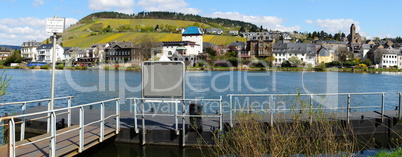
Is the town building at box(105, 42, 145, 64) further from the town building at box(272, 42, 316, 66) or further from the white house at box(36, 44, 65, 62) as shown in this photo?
the town building at box(272, 42, 316, 66)

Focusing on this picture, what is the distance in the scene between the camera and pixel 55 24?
1098 cm

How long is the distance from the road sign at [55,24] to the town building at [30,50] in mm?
162500

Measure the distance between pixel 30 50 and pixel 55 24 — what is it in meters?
169

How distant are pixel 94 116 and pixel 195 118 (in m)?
5.70

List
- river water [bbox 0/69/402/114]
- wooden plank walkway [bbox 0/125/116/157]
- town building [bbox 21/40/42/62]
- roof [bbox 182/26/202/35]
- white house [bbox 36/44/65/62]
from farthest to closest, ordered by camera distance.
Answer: town building [bbox 21/40/42/62] < roof [bbox 182/26/202/35] < white house [bbox 36/44/65/62] < river water [bbox 0/69/402/114] < wooden plank walkway [bbox 0/125/116/157]

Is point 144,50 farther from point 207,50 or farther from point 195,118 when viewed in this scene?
point 195,118

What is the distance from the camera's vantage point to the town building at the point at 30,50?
156750 millimetres

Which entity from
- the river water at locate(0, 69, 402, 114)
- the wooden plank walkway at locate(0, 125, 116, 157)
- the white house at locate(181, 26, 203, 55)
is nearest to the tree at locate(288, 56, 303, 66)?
the white house at locate(181, 26, 203, 55)

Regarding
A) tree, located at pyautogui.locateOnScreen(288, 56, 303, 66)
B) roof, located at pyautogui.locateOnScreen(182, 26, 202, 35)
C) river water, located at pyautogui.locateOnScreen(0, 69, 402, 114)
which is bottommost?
river water, located at pyautogui.locateOnScreen(0, 69, 402, 114)

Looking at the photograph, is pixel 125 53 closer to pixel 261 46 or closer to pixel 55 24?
pixel 261 46

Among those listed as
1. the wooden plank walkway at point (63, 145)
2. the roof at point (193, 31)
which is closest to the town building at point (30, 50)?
the roof at point (193, 31)

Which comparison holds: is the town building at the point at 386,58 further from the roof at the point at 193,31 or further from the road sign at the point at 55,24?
the road sign at the point at 55,24

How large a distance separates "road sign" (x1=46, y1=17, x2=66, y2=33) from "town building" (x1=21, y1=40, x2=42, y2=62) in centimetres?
16250

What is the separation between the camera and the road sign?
10.9 meters
